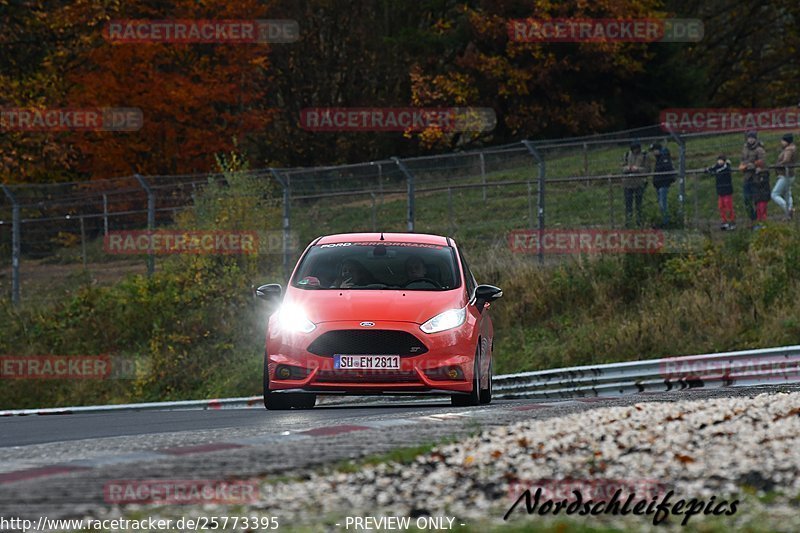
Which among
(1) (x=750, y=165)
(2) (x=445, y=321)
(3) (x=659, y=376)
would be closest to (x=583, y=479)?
(2) (x=445, y=321)

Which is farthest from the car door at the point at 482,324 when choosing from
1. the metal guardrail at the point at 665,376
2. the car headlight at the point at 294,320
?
the metal guardrail at the point at 665,376

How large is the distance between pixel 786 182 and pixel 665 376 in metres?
8.20

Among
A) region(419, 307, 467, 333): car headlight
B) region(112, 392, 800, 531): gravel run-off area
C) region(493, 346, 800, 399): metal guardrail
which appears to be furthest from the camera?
region(493, 346, 800, 399): metal guardrail

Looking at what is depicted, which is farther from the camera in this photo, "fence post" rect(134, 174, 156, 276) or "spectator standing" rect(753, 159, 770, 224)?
"fence post" rect(134, 174, 156, 276)

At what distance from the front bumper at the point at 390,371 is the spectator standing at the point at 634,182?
11536 millimetres

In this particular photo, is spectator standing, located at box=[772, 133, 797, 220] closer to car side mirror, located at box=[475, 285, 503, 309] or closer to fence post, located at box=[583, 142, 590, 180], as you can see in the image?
fence post, located at box=[583, 142, 590, 180]

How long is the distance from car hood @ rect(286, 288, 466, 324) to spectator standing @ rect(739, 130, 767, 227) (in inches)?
468

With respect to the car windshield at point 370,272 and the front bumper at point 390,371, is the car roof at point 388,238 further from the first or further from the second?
the front bumper at point 390,371

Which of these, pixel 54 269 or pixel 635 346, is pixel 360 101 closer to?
pixel 54 269

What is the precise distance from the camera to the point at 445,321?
1455 centimetres

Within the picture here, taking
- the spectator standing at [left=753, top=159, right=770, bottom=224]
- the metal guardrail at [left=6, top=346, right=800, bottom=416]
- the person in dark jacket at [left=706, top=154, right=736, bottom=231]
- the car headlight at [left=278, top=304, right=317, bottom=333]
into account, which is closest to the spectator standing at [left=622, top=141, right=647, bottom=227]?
the person in dark jacket at [left=706, top=154, right=736, bottom=231]

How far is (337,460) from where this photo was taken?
26.2 feet

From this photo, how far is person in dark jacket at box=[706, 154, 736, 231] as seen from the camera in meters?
25.9

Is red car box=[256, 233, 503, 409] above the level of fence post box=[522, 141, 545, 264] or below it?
below
